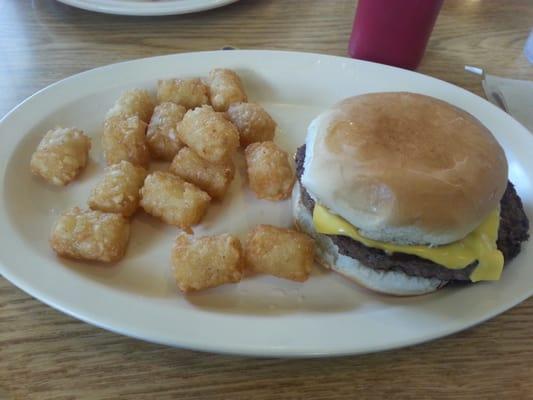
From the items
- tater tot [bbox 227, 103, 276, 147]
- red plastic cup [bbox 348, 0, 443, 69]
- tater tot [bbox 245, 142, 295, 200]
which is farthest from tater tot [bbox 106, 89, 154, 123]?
red plastic cup [bbox 348, 0, 443, 69]

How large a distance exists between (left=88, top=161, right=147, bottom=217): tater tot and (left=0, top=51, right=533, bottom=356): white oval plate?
2.9 inches

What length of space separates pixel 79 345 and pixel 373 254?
680 millimetres

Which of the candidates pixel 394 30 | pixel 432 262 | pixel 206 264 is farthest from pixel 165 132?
pixel 394 30

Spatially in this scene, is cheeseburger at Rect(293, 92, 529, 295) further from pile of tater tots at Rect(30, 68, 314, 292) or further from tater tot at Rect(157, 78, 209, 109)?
tater tot at Rect(157, 78, 209, 109)

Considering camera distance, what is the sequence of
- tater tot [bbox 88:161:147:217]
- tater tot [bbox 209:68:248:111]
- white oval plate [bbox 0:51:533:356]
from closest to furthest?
white oval plate [bbox 0:51:533:356], tater tot [bbox 88:161:147:217], tater tot [bbox 209:68:248:111]

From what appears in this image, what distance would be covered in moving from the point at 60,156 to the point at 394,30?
1229mm

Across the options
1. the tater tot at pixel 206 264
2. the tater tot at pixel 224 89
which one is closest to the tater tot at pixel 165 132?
the tater tot at pixel 224 89

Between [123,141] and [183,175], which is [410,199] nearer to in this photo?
[183,175]

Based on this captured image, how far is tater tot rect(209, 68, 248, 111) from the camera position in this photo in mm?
1442

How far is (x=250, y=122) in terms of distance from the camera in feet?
4.56

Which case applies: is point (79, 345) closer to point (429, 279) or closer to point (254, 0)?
point (429, 279)

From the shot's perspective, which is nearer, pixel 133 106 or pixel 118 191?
pixel 118 191

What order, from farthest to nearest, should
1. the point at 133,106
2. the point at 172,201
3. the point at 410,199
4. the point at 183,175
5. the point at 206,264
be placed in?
the point at 133,106
the point at 183,175
the point at 172,201
the point at 206,264
the point at 410,199

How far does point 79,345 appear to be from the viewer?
0.99 meters
